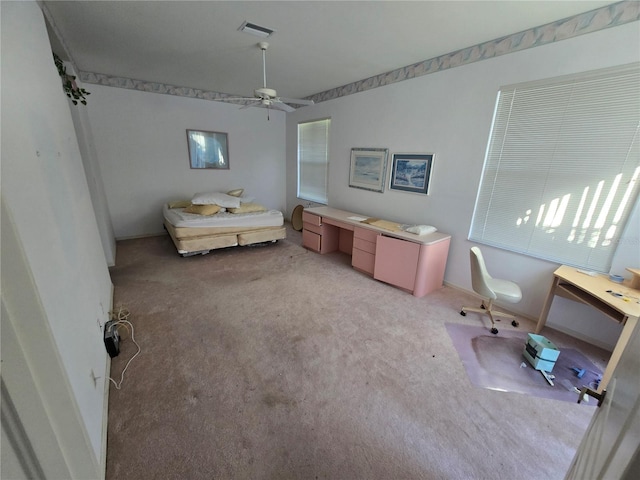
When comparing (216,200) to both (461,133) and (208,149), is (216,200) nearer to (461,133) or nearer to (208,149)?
(208,149)

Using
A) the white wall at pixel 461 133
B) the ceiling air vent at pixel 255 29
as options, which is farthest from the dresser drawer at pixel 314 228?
the ceiling air vent at pixel 255 29

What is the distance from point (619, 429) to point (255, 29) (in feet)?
10.7

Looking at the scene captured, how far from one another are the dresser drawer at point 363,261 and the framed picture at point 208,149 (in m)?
3.36

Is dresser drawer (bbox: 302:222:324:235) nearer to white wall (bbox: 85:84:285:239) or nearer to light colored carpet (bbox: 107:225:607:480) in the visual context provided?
light colored carpet (bbox: 107:225:607:480)

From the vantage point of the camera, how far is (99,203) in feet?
11.0

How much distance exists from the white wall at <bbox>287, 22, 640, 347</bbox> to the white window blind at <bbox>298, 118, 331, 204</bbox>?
21.3 inches

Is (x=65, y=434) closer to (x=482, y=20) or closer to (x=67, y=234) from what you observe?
Answer: (x=67, y=234)

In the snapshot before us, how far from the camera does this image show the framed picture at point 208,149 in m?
4.78

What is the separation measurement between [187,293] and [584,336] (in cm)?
386

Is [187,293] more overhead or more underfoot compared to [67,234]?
more underfoot

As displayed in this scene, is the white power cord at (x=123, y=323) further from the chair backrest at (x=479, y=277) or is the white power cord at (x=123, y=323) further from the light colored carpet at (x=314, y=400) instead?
the chair backrest at (x=479, y=277)

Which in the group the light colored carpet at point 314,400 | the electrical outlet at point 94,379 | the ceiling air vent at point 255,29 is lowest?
the light colored carpet at point 314,400

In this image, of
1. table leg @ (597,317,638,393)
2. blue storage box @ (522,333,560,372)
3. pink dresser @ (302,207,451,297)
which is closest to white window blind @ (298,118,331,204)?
pink dresser @ (302,207,451,297)

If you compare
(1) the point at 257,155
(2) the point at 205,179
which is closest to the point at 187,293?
(2) the point at 205,179
